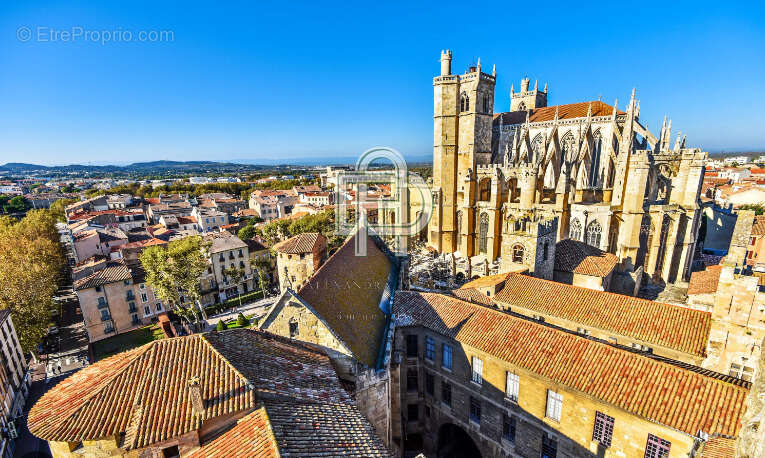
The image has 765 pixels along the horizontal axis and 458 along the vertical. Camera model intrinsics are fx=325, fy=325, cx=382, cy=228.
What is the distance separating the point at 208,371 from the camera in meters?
10.1

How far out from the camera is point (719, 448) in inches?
373

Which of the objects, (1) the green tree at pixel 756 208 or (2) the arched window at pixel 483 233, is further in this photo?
(1) the green tree at pixel 756 208

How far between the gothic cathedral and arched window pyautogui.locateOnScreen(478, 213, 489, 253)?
0.11 metres

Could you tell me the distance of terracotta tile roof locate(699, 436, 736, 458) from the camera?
30.0 ft

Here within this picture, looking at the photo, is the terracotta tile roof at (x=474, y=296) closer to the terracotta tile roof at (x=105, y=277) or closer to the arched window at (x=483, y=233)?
the arched window at (x=483, y=233)

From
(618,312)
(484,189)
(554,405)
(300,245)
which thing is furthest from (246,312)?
(618,312)

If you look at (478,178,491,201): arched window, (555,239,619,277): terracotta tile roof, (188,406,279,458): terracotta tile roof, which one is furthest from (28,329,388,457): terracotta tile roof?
(478,178,491,201): arched window

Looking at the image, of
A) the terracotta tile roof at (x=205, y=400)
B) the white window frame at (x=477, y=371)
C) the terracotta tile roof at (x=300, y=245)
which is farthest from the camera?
the terracotta tile roof at (x=300, y=245)

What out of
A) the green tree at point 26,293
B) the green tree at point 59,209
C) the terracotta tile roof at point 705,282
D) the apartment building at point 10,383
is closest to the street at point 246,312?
the green tree at point 26,293

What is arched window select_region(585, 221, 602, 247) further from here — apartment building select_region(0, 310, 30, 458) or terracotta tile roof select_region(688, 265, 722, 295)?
apartment building select_region(0, 310, 30, 458)

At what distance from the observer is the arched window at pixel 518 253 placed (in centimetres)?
2447

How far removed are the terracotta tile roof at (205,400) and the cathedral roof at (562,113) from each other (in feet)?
132

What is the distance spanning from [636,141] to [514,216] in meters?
16.3

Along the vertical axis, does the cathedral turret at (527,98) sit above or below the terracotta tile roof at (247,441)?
above
